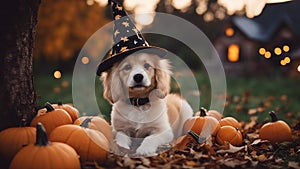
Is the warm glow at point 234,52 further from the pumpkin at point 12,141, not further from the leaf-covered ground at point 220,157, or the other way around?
the pumpkin at point 12,141

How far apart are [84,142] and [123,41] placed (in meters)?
1.01

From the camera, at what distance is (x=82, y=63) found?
12.6m

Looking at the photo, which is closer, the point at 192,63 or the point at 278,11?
the point at 278,11

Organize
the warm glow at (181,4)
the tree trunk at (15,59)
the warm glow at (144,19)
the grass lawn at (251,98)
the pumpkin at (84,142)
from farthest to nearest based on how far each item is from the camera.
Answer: the warm glow at (181,4), the warm glow at (144,19), the grass lawn at (251,98), the tree trunk at (15,59), the pumpkin at (84,142)

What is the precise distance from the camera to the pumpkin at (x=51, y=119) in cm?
309

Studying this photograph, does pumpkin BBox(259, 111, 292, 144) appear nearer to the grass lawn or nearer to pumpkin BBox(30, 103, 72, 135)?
the grass lawn

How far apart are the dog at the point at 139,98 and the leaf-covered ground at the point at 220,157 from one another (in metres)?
0.34

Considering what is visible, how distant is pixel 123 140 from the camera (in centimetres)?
325

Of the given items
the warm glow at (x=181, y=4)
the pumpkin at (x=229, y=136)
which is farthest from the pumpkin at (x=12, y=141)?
the warm glow at (x=181, y=4)

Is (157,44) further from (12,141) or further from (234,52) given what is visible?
(12,141)

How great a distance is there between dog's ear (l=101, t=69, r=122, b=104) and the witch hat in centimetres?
9

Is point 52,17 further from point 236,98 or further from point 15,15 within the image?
point 15,15

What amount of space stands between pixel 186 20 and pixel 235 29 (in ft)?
21.1

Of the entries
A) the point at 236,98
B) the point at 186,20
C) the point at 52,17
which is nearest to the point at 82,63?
the point at 52,17
